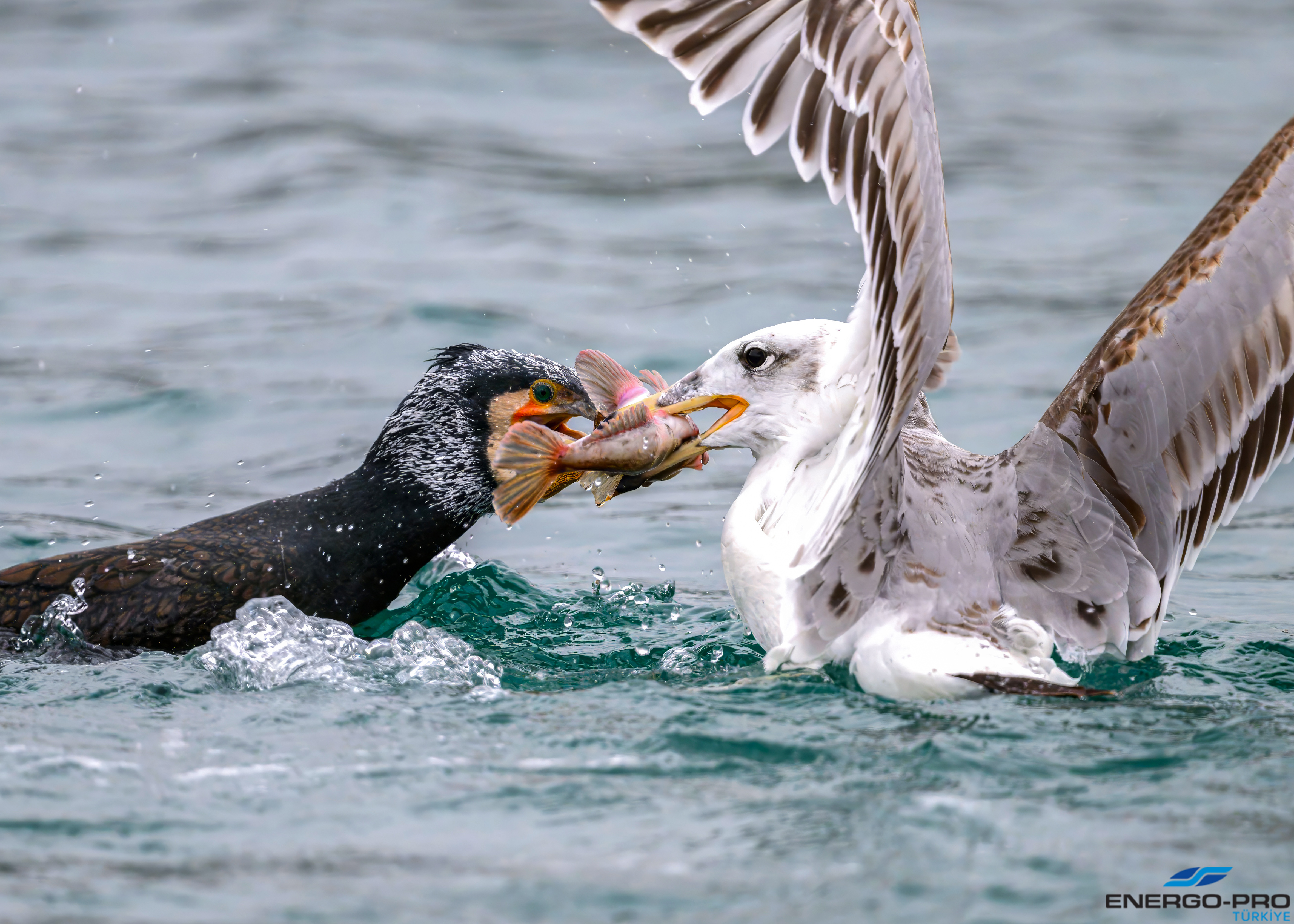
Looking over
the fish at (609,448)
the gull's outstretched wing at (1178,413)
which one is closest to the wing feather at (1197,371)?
the gull's outstretched wing at (1178,413)

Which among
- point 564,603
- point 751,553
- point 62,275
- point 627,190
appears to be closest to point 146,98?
point 62,275

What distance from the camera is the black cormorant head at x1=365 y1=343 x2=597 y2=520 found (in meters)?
5.28

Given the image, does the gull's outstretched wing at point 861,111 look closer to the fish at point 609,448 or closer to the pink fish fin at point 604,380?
the fish at point 609,448

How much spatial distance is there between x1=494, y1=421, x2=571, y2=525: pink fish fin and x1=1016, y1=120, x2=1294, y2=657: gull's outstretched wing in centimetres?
147

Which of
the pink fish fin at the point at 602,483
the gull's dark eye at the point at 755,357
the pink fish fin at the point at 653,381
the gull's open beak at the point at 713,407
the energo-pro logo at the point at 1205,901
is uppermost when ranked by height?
the gull's dark eye at the point at 755,357

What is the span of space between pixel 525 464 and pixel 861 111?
1.89m

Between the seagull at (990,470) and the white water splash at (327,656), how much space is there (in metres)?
0.85

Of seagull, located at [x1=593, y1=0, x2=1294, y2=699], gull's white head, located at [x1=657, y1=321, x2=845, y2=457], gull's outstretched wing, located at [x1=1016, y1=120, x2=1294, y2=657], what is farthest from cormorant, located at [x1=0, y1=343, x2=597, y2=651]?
gull's outstretched wing, located at [x1=1016, y1=120, x2=1294, y2=657]

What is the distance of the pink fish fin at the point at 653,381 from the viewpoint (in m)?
5.03

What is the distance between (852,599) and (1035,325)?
17.8ft

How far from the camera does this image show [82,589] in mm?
4520

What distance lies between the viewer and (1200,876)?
2771mm

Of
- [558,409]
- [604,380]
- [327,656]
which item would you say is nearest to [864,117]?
[604,380]

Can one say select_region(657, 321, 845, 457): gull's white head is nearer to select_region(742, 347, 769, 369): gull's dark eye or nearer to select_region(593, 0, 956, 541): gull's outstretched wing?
select_region(742, 347, 769, 369): gull's dark eye
